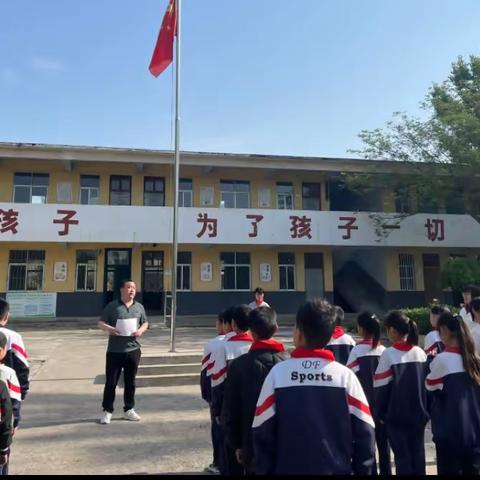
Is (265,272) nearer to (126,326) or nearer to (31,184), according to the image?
(31,184)

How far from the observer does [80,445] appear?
4582 millimetres

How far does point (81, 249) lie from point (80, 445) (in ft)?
43.3

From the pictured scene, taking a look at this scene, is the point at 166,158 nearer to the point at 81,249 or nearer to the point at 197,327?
the point at 81,249

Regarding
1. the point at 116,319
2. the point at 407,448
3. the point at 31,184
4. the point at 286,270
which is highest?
the point at 31,184

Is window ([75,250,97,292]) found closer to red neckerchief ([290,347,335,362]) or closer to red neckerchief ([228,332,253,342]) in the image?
red neckerchief ([228,332,253,342])

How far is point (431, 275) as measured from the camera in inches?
768

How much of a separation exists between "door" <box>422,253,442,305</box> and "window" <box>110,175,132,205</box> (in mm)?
13090

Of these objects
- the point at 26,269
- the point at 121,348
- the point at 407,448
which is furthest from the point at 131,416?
the point at 26,269

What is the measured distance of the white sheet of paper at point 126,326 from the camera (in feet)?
17.7

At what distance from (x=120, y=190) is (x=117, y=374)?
1306 cm

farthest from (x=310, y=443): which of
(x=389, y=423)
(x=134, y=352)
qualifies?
(x=134, y=352)

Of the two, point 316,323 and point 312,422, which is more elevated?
point 316,323

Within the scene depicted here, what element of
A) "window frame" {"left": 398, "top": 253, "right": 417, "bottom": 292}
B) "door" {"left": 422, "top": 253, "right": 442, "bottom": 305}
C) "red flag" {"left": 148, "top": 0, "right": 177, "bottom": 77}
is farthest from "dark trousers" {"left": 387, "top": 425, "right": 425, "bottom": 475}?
"door" {"left": 422, "top": 253, "right": 442, "bottom": 305}

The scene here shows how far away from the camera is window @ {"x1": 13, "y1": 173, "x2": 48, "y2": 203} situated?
661 inches
